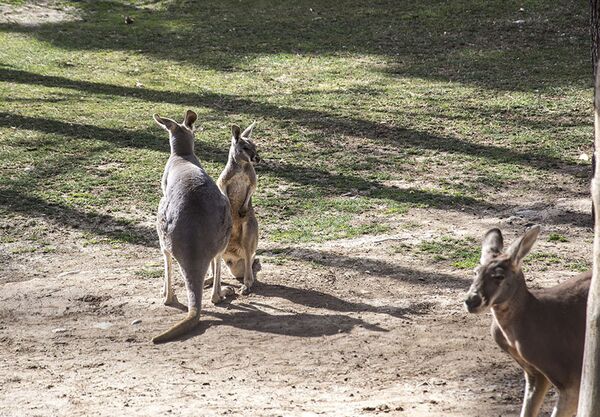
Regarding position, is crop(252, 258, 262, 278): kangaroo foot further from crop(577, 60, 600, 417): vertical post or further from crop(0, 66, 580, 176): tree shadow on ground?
crop(577, 60, 600, 417): vertical post

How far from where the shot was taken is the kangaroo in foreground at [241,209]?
6.97m

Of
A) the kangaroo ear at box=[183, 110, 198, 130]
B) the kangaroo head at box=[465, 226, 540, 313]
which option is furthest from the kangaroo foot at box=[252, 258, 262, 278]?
the kangaroo head at box=[465, 226, 540, 313]

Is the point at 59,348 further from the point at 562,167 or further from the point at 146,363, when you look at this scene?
the point at 562,167

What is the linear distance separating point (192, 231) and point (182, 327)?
0.60 metres

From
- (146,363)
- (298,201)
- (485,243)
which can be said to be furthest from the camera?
(298,201)

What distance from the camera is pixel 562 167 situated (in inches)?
361

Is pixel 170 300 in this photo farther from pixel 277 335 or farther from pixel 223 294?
pixel 277 335

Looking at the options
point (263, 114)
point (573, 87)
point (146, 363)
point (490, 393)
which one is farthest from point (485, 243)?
point (573, 87)

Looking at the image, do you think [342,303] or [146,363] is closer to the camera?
[146,363]

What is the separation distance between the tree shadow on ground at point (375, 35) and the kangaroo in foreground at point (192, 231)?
236 inches

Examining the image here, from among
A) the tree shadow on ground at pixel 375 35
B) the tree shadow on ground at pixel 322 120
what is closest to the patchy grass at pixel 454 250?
the tree shadow on ground at pixel 322 120

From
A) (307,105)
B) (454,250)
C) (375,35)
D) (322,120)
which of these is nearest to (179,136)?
(454,250)

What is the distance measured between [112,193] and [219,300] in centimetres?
255

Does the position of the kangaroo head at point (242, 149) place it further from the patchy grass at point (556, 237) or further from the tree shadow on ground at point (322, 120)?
the tree shadow on ground at point (322, 120)
